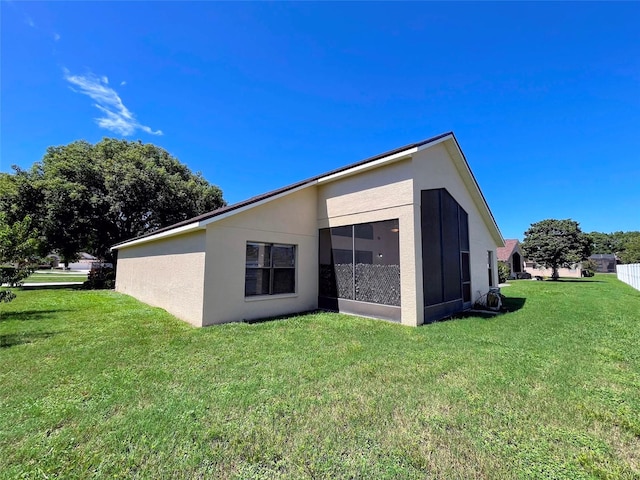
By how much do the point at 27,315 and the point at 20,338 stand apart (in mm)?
3579

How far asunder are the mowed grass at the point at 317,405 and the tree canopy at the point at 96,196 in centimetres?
1610

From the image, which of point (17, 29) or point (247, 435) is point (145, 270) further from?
point (247, 435)

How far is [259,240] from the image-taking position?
8.16 metres

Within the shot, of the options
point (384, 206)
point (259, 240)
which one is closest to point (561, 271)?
point (384, 206)

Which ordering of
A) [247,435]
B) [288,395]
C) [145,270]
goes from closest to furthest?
[247,435] < [288,395] < [145,270]

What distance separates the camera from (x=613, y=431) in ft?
8.93

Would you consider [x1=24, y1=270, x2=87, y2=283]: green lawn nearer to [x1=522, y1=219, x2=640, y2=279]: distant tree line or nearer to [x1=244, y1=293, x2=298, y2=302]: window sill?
[x1=244, y1=293, x2=298, y2=302]: window sill

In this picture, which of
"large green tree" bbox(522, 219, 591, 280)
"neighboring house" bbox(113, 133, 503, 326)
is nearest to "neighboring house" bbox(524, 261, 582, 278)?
"large green tree" bbox(522, 219, 591, 280)

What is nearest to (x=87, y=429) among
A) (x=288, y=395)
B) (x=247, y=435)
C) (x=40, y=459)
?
(x=40, y=459)

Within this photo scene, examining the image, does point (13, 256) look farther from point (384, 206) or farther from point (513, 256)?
point (513, 256)

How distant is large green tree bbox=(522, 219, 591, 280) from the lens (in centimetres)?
2638

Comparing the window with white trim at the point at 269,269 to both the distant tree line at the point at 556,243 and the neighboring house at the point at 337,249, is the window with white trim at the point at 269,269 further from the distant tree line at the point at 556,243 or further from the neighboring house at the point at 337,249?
the distant tree line at the point at 556,243

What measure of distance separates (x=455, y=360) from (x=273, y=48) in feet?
38.0

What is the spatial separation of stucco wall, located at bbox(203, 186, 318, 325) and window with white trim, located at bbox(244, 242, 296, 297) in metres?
0.19
